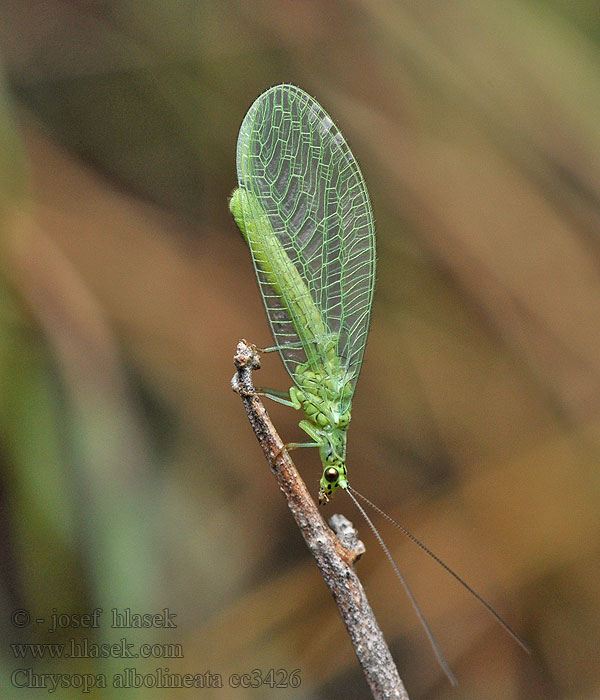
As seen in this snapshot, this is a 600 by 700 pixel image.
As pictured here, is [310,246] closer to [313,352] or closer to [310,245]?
[310,245]

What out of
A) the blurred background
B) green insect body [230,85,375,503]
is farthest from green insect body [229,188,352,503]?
the blurred background

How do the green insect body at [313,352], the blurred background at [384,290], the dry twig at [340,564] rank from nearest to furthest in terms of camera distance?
the dry twig at [340,564], the green insect body at [313,352], the blurred background at [384,290]

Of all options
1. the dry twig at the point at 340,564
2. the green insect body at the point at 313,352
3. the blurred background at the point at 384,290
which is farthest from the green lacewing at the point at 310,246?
the blurred background at the point at 384,290

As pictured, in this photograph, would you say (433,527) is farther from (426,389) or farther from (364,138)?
(364,138)

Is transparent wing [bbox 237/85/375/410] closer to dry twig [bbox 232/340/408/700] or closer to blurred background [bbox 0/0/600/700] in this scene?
dry twig [bbox 232/340/408/700]

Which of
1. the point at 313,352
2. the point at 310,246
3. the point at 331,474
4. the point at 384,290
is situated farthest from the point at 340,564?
the point at 384,290

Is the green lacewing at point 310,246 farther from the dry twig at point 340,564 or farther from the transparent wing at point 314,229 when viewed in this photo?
the dry twig at point 340,564

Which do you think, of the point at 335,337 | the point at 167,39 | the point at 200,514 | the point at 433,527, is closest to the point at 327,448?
the point at 335,337
